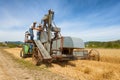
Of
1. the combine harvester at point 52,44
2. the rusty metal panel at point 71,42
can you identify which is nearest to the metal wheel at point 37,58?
the combine harvester at point 52,44

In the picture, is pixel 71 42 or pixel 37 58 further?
pixel 71 42

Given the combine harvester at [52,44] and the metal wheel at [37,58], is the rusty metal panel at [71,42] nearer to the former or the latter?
the combine harvester at [52,44]

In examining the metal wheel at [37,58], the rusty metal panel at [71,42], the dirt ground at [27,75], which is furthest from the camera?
the rusty metal panel at [71,42]

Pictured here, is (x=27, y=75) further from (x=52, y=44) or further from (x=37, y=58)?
Result: (x=52, y=44)

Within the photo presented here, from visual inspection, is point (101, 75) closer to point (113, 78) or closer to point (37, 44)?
point (113, 78)

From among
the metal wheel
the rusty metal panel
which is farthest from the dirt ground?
the rusty metal panel

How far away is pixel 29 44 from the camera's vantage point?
57.2 feet

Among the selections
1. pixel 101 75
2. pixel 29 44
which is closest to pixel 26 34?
pixel 29 44

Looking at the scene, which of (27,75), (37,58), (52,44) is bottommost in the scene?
(27,75)

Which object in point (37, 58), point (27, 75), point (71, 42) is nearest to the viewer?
point (27, 75)

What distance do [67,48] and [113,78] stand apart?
6.15 meters

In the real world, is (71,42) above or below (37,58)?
above

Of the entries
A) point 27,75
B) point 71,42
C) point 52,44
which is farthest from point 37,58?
point 27,75

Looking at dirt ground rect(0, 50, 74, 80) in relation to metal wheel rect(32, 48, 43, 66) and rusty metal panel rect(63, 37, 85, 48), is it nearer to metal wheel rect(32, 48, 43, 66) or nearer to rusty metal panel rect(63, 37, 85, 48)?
metal wheel rect(32, 48, 43, 66)
